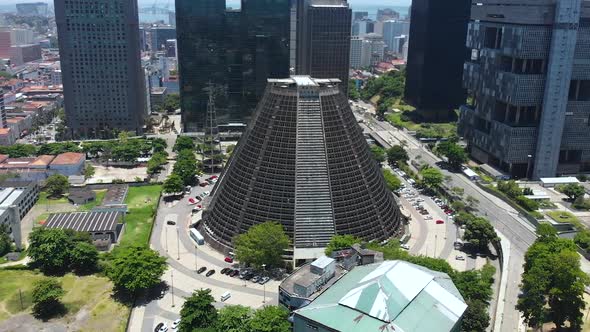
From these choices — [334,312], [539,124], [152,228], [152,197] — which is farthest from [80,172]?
[539,124]

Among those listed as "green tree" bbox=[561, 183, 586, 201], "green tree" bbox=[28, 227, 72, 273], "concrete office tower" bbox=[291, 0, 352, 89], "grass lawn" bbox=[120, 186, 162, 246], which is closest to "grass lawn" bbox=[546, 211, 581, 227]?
"green tree" bbox=[561, 183, 586, 201]

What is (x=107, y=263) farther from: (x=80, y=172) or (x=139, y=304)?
(x=80, y=172)

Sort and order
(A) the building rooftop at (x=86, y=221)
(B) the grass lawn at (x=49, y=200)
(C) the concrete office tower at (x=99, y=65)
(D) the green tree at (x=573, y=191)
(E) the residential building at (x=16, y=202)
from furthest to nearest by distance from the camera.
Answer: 1. (C) the concrete office tower at (x=99, y=65)
2. (B) the grass lawn at (x=49, y=200)
3. (D) the green tree at (x=573, y=191)
4. (A) the building rooftop at (x=86, y=221)
5. (E) the residential building at (x=16, y=202)

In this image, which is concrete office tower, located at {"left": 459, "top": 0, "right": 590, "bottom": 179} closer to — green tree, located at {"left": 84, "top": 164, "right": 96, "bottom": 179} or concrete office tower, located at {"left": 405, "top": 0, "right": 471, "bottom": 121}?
concrete office tower, located at {"left": 405, "top": 0, "right": 471, "bottom": 121}

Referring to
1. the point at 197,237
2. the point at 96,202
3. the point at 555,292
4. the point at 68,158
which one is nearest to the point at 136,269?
the point at 197,237

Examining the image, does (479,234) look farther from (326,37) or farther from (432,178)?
(326,37)

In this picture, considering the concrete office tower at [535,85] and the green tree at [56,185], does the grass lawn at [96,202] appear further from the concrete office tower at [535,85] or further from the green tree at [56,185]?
the concrete office tower at [535,85]

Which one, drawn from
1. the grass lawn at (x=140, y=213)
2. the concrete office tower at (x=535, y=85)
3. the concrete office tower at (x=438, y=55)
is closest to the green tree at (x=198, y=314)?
the grass lawn at (x=140, y=213)
